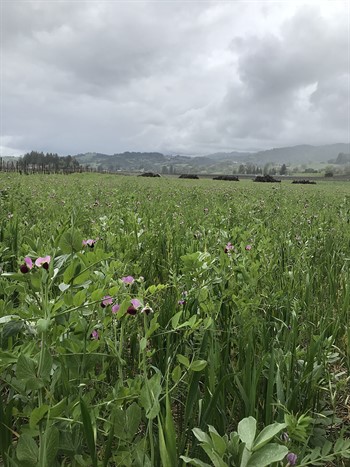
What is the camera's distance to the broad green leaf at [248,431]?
3.38ft

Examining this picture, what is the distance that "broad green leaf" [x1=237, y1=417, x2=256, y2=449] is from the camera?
1029 mm

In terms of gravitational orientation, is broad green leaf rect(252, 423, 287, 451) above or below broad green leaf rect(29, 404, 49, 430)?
above

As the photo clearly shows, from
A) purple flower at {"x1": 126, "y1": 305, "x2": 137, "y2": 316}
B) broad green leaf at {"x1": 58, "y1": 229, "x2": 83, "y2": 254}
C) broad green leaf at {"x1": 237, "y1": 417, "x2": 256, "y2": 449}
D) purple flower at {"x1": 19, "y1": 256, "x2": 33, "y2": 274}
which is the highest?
broad green leaf at {"x1": 58, "y1": 229, "x2": 83, "y2": 254}

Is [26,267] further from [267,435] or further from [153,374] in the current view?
[153,374]

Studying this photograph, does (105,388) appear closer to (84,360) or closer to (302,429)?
(84,360)

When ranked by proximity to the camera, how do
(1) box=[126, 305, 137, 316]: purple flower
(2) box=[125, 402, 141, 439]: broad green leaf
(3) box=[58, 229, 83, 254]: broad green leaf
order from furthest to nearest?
(3) box=[58, 229, 83, 254]: broad green leaf, (1) box=[126, 305, 137, 316]: purple flower, (2) box=[125, 402, 141, 439]: broad green leaf

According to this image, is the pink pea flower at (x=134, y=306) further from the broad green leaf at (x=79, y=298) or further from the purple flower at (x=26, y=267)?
the purple flower at (x=26, y=267)

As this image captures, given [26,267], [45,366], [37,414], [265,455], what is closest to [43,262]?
[26,267]

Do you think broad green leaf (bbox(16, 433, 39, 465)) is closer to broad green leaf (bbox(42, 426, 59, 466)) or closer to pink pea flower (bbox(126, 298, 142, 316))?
broad green leaf (bbox(42, 426, 59, 466))


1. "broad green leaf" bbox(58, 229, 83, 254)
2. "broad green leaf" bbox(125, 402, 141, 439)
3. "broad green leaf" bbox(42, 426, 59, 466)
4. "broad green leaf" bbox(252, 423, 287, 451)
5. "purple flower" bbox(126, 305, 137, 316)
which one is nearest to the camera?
"broad green leaf" bbox(252, 423, 287, 451)

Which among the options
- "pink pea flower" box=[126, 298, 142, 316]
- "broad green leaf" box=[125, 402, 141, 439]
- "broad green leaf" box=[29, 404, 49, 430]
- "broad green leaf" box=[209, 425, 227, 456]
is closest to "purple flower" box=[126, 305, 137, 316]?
"pink pea flower" box=[126, 298, 142, 316]

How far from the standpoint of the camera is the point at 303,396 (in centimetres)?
198

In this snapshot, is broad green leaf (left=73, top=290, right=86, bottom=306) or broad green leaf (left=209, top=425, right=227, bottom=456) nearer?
broad green leaf (left=209, top=425, right=227, bottom=456)

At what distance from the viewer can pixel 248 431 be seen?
1.05 metres
